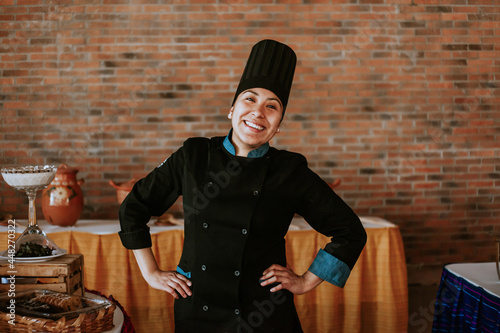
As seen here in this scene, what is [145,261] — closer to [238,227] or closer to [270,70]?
[238,227]

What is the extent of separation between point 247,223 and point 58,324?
51 centimetres

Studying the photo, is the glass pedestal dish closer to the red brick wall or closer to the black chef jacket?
the black chef jacket

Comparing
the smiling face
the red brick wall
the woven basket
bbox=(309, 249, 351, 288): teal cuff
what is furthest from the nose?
the red brick wall

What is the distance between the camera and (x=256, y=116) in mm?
1268

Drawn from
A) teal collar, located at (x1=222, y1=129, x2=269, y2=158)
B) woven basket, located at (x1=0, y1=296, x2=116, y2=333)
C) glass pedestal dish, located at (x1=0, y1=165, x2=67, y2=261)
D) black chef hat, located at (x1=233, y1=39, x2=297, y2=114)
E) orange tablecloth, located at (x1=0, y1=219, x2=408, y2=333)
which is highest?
black chef hat, located at (x1=233, y1=39, x2=297, y2=114)

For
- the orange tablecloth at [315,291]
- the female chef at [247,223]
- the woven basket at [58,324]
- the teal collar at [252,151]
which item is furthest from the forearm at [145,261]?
the orange tablecloth at [315,291]

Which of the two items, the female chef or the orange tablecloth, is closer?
the female chef

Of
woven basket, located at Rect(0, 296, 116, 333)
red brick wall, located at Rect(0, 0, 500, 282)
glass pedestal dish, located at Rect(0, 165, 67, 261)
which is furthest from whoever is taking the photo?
red brick wall, located at Rect(0, 0, 500, 282)

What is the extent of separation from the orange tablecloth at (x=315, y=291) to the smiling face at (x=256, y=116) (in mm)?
1531

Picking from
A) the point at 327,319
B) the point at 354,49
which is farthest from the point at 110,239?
the point at 354,49

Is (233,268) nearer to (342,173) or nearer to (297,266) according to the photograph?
(297,266)

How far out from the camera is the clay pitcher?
277cm

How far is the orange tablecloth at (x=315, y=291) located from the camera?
269cm

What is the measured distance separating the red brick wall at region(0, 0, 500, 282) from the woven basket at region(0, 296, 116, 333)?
7.62 ft
